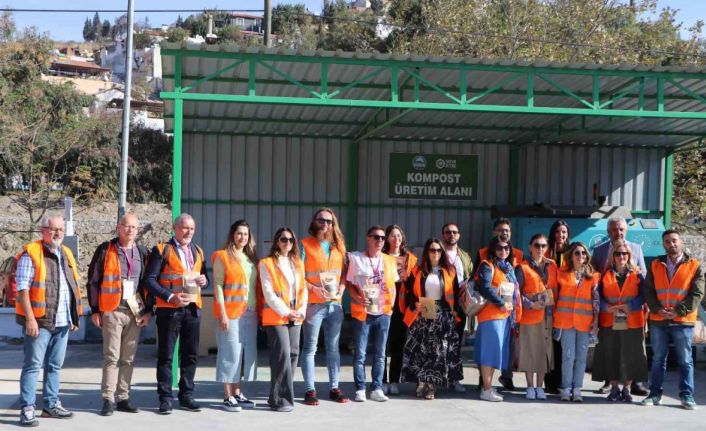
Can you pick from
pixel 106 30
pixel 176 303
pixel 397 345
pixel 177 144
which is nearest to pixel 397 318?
pixel 397 345

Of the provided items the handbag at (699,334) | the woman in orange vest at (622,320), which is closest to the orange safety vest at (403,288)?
the woman in orange vest at (622,320)

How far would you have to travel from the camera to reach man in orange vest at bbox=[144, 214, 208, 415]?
748 cm

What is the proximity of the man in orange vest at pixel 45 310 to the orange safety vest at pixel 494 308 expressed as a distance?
3861 millimetres

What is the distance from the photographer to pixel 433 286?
8312 millimetres

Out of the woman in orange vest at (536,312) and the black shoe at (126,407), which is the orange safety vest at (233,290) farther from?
the woman in orange vest at (536,312)

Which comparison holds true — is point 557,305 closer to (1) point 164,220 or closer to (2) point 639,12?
(1) point 164,220

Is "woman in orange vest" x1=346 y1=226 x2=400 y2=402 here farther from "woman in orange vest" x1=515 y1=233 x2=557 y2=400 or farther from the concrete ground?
"woman in orange vest" x1=515 y1=233 x2=557 y2=400

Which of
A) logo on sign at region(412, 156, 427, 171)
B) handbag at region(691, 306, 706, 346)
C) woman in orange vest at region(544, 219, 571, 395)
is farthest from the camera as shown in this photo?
logo on sign at region(412, 156, 427, 171)

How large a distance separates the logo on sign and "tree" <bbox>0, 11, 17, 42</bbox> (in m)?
19.1

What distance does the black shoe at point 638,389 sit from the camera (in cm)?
897

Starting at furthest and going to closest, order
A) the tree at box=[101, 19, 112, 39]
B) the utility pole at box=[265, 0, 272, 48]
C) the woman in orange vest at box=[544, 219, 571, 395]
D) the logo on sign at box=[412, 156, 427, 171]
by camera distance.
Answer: the tree at box=[101, 19, 112, 39] < the utility pole at box=[265, 0, 272, 48] < the logo on sign at box=[412, 156, 427, 171] < the woman in orange vest at box=[544, 219, 571, 395]

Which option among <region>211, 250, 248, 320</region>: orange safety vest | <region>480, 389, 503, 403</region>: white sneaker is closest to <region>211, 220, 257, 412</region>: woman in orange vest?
<region>211, 250, 248, 320</region>: orange safety vest

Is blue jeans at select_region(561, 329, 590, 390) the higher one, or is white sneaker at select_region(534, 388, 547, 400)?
blue jeans at select_region(561, 329, 590, 390)

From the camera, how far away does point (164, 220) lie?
1037 inches
